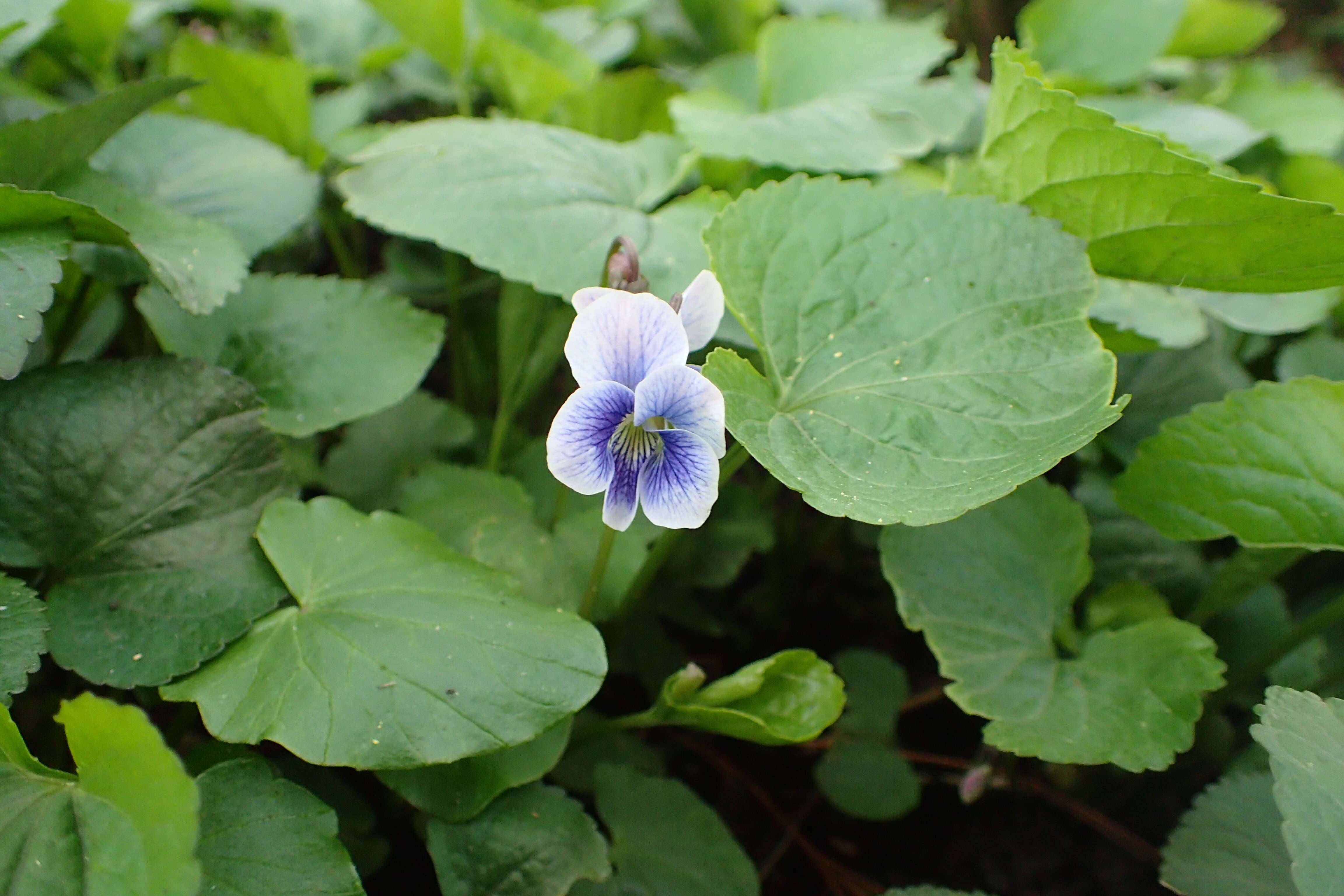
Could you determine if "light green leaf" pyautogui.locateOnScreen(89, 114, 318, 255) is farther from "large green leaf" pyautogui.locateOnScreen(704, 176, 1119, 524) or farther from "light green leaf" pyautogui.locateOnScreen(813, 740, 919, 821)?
"light green leaf" pyautogui.locateOnScreen(813, 740, 919, 821)

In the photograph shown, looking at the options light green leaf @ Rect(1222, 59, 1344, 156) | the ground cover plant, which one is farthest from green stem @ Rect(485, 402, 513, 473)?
light green leaf @ Rect(1222, 59, 1344, 156)

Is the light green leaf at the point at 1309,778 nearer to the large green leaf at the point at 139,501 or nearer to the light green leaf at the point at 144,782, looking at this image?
the light green leaf at the point at 144,782

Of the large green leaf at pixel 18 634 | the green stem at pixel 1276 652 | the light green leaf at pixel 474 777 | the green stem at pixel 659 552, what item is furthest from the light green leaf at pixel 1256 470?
the large green leaf at pixel 18 634

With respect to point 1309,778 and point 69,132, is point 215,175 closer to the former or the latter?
point 69,132

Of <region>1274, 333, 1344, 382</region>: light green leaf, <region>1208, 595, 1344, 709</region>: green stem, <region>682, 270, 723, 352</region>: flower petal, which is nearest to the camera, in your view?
<region>682, 270, 723, 352</region>: flower petal

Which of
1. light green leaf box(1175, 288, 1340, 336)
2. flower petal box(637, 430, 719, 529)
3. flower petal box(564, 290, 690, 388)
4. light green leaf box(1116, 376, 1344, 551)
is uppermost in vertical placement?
flower petal box(564, 290, 690, 388)

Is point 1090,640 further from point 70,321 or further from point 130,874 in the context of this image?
point 70,321

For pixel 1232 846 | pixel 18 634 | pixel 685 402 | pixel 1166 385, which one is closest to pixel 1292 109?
pixel 1166 385

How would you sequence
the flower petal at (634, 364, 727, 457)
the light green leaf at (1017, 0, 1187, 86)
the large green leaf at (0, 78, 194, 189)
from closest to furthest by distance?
the flower petal at (634, 364, 727, 457) → the large green leaf at (0, 78, 194, 189) → the light green leaf at (1017, 0, 1187, 86)
